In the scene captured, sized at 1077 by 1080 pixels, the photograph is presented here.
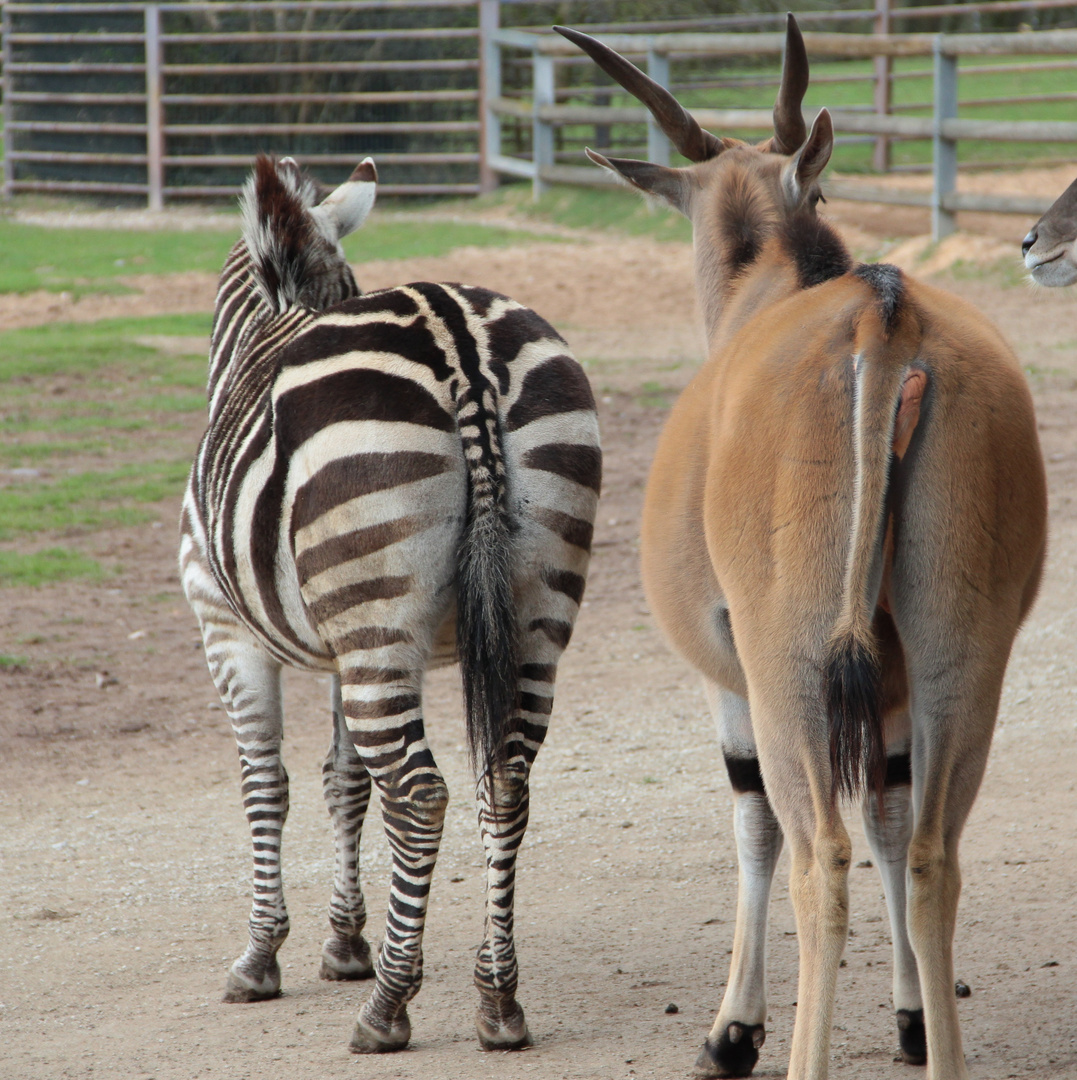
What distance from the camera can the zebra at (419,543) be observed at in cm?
306

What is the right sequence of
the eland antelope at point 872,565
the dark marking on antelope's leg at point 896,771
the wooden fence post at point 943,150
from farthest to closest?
the wooden fence post at point 943,150
the dark marking on antelope's leg at point 896,771
the eland antelope at point 872,565

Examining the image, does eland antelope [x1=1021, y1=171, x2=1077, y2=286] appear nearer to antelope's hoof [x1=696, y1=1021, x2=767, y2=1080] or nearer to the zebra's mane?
the zebra's mane

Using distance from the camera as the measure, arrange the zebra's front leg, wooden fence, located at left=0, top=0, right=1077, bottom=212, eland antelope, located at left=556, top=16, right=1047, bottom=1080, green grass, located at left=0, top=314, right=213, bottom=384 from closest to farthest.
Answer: eland antelope, located at left=556, top=16, right=1047, bottom=1080 → the zebra's front leg → green grass, located at left=0, top=314, right=213, bottom=384 → wooden fence, located at left=0, top=0, right=1077, bottom=212

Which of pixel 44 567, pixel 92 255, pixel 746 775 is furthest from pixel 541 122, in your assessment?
pixel 746 775

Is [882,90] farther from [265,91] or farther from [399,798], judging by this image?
[399,798]

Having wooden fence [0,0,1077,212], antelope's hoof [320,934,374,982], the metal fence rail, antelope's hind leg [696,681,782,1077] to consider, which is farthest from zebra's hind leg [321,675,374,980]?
the metal fence rail

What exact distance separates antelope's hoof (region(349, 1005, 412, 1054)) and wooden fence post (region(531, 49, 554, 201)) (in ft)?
46.9

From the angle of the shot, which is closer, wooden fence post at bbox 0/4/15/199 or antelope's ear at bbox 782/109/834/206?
antelope's ear at bbox 782/109/834/206

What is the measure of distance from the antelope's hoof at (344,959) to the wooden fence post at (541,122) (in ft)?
45.2

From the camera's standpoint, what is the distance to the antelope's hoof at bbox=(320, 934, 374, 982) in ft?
12.5

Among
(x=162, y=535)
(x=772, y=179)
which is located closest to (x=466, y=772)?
(x=772, y=179)

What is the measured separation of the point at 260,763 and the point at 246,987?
1.92 feet

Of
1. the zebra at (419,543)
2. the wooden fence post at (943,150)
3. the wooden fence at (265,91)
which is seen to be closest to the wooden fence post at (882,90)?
the wooden fence at (265,91)

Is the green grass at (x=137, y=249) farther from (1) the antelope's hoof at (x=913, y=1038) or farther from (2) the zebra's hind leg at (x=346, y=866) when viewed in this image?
(1) the antelope's hoof at (x=913, y=1038)
